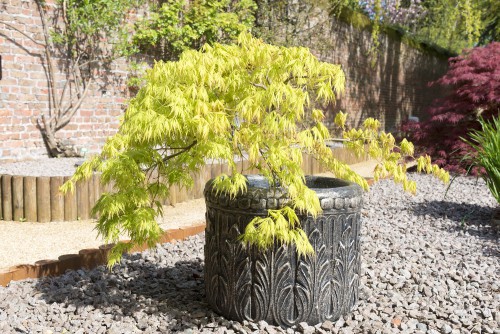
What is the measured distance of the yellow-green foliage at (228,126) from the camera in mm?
2281

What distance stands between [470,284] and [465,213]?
2.42 m

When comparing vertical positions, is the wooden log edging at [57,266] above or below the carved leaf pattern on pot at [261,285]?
below

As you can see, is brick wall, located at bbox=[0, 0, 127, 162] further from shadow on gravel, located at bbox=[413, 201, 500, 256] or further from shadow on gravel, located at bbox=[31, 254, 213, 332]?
shadow on gravel, located at bbox=[413, 201, 500, 256]

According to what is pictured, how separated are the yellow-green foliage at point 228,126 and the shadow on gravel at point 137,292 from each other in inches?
16.8

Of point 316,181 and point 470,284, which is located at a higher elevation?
point 316,181

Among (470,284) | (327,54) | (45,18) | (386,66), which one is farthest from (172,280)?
(386,66)

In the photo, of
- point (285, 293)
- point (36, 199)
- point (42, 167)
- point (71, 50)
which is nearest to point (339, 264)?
point (285, 293)

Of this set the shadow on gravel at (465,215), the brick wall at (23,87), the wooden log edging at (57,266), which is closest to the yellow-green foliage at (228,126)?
the wooden log edging at (57,266)

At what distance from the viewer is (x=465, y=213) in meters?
5.61

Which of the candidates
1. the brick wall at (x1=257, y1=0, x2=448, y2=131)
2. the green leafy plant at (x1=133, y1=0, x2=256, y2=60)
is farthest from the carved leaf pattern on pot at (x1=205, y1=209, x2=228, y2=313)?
the brick wall at (x1=257, y1=0, x2=448, y2=131)

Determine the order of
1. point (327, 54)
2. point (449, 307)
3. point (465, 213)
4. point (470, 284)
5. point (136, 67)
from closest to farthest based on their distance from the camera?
1. point (449, 307)
2. point (470, 284)
3. point (465, 213)
4. point (136, 67)
5. point (327, 54)

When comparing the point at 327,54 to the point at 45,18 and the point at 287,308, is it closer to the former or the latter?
the point at 45,18

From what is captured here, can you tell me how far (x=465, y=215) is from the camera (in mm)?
5352

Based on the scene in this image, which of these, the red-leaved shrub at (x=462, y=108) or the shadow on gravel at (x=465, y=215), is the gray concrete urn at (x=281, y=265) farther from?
the red-leaved shrub at (x=462, y=108)
